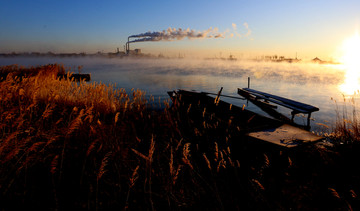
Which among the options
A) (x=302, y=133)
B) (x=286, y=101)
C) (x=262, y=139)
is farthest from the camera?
(x=286, y=101)

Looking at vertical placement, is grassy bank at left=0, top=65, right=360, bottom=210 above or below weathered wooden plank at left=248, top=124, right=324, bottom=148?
below

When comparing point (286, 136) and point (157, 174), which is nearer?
point (157, 174)

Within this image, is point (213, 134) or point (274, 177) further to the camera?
point (213, 134)

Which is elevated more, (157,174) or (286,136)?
(286,136)

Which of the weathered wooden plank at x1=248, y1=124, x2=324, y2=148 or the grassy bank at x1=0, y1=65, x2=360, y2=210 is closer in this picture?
the grassy bank at x1=0, y1=65, x2=360, y2=210

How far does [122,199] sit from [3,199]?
1.64 m

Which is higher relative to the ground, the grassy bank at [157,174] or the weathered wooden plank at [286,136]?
the weathered wooden plank at [286,136]

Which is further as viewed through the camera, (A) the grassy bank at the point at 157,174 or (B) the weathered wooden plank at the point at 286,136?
(B) the weathered wooden plank at the point at 286,136

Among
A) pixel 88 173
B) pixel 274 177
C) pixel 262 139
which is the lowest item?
pixel 274 177

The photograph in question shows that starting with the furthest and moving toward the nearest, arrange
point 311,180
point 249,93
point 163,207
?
point 249,93 → point 311,180 → point 163,207

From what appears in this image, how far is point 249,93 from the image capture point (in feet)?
49.7

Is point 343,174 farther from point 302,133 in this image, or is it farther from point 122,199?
point 122,199

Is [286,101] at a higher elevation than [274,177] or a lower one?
higher

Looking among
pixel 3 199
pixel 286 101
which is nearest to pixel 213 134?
pixel 3 199
